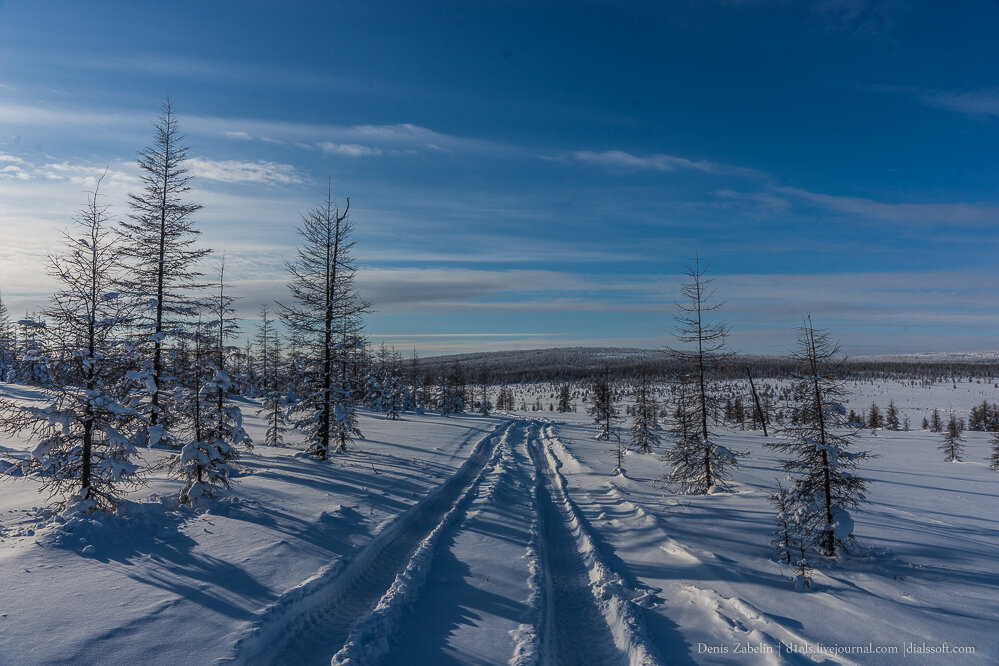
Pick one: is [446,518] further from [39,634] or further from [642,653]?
[39,634]

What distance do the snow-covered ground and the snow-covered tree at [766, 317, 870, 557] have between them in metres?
0.80

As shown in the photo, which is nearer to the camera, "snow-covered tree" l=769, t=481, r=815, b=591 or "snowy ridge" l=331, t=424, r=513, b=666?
"snowy ridge" l=331, t=424, r=513, b=666

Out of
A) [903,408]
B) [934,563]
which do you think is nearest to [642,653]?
[934,563]

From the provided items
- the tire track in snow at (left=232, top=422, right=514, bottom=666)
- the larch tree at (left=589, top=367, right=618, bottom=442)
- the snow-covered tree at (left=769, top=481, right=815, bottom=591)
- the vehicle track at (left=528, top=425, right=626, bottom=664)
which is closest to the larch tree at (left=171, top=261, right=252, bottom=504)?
the tire track in snow at (left=232, top=422, right=514, bottom=666)

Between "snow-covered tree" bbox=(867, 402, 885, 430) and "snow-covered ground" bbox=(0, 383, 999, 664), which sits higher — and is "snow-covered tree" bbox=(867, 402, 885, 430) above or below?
below

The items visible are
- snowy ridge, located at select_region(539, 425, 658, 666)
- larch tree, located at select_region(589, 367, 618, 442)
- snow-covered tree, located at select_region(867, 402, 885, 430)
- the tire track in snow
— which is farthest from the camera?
snow-covered tree, located at select_region(867, 402, 885, 430)

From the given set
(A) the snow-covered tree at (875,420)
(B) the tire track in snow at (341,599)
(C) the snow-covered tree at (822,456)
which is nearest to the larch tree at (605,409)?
(C) the snow-covered tree at (822,456)

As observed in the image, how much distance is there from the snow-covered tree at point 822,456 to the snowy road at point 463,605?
483 centimetres

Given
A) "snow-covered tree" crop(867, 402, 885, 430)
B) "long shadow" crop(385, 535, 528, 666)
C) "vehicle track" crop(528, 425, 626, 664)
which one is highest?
"long shadow" crop(385, 535, 528, 666)

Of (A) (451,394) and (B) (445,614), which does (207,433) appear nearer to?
(B) (445,614)

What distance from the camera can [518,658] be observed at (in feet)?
17.3

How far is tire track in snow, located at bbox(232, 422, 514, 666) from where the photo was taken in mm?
5344

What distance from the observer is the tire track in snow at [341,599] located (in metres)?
5.34

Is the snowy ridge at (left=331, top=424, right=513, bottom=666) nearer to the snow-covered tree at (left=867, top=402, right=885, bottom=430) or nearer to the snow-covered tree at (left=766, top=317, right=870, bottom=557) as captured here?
the snow-covered tree at (left=766, top=317, right=870, bottom=557)
